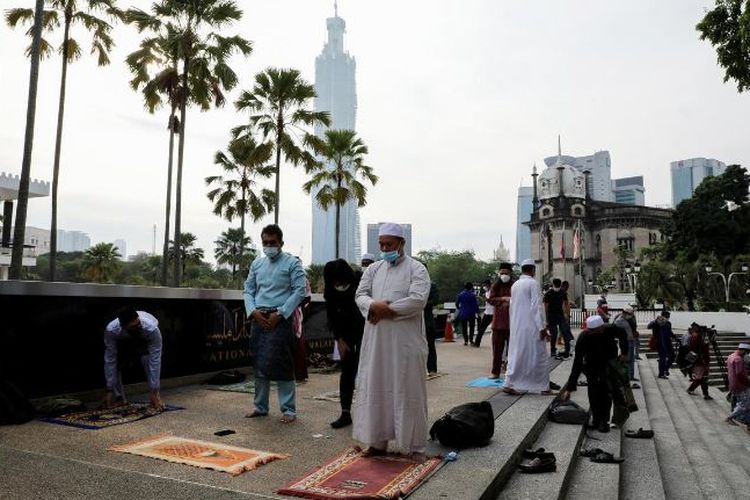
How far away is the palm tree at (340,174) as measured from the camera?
947 inches

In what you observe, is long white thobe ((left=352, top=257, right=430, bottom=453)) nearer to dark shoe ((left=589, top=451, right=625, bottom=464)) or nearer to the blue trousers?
the blue trousers

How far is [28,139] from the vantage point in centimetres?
1299

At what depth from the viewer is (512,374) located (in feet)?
24.3

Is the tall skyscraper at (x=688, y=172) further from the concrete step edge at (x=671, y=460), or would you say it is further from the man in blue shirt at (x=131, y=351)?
the man in blue shirt at (x=131, y=351)

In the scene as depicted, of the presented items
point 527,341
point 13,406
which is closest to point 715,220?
point 527,341

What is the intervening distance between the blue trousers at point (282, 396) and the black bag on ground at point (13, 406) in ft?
6.70

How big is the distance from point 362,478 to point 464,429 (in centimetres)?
110

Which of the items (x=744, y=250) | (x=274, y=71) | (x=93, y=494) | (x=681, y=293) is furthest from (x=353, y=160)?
(x=744, y=250)

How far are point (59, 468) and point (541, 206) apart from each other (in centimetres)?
7663

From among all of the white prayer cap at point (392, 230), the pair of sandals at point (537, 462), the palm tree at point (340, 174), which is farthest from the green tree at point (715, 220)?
the white prayer cap at point (392, 230)

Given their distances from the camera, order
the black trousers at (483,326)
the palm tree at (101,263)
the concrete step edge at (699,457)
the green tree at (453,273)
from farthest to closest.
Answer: the green tree at (453,273) → the palm tree at (101,263) → the black trousers at (483,326) → the concrete step edge at (699,457)

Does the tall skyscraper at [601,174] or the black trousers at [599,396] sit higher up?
the tall skyscraper at [601,174]

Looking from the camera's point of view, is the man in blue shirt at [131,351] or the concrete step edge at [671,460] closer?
the man in blue shirt at [131,351]

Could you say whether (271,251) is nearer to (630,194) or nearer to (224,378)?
(224,378)
